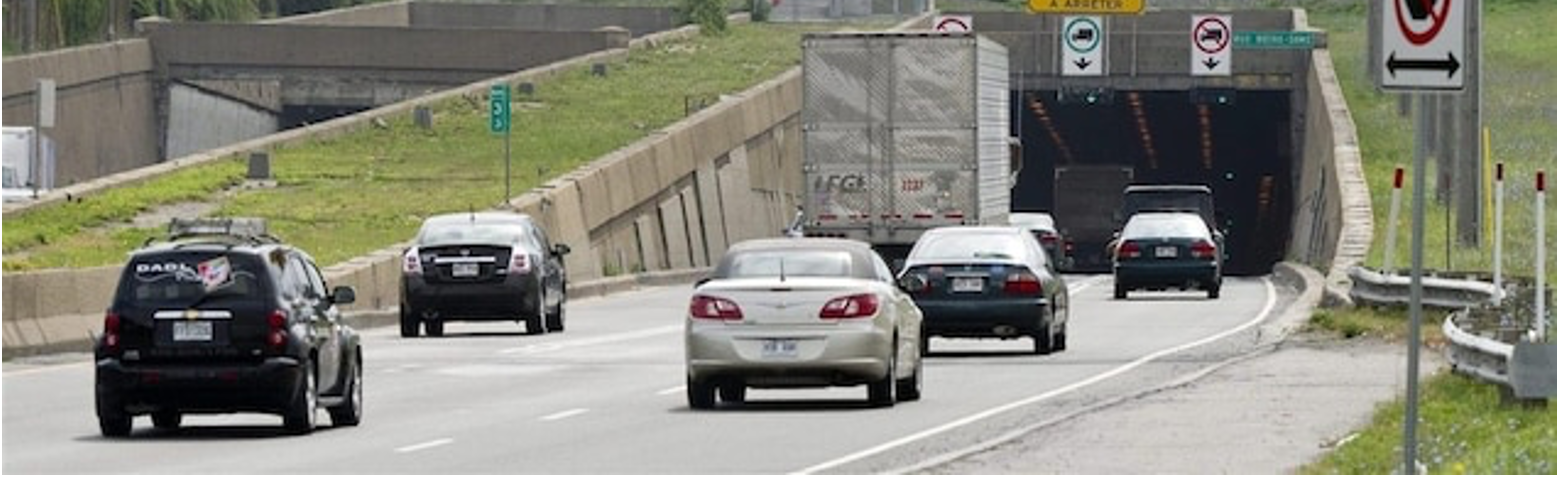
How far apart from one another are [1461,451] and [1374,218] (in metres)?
43.3

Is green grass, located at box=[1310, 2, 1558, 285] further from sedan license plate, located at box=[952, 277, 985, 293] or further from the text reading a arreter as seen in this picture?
the text reading a arreter

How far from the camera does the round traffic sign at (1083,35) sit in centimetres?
8600

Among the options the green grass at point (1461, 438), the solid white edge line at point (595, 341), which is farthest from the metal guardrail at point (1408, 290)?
the solid white edge line at point (595, 341)

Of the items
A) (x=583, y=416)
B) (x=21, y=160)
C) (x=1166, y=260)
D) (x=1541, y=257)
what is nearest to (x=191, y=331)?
(x=583, y=416)

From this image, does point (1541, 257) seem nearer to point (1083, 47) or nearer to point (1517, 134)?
point (1517, 134)

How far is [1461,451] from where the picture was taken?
22.5 m

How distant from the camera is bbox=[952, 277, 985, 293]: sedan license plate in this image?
37.4 metres

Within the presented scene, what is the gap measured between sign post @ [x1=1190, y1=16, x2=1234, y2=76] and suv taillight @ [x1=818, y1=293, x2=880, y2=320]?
5933 cm

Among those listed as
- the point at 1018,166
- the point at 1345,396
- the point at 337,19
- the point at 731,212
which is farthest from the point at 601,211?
the point at 337,19

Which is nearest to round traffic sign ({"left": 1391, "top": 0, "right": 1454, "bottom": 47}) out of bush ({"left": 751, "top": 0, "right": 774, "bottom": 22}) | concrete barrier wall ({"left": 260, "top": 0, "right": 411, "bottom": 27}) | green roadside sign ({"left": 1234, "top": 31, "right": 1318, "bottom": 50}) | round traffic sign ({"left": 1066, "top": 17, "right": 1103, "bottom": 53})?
round traffic sign ({"left": 1066, "top": 17, "right": 1103, "bottom": 53})

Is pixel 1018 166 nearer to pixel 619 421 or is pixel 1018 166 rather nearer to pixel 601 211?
pixel 601 211

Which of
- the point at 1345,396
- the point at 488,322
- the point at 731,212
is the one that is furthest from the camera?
the point at 731,212

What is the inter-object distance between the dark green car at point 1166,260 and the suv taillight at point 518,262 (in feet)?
50.9

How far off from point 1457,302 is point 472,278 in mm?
12272
